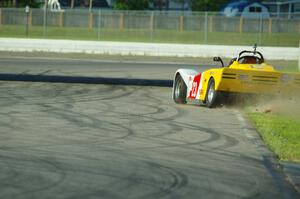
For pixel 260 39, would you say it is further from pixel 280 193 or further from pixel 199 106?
pixel 280 193

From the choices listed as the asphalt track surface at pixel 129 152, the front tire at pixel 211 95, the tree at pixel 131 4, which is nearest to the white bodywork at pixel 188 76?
the asphalt track surface at pixel 129 152

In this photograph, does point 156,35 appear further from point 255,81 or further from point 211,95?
point 255,81

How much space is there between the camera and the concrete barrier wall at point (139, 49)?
39.8 m

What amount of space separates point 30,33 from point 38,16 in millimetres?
1224

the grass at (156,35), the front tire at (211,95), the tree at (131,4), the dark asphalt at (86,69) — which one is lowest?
the dark asphalt at (86,69)

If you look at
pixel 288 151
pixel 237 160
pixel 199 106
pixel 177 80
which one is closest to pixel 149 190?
pixel 237 160

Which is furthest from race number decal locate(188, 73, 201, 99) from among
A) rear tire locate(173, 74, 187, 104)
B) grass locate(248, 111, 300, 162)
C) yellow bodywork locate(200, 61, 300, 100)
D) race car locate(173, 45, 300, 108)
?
grass locate(248, 111, 300, 162)

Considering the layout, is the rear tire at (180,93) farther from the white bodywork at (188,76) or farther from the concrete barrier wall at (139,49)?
the concrete barrier wall at (139,49)

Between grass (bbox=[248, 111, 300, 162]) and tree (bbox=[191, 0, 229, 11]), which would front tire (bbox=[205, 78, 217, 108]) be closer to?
grass (bbox=[248, 111, 300, 162])

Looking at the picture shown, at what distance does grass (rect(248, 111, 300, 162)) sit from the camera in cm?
1091

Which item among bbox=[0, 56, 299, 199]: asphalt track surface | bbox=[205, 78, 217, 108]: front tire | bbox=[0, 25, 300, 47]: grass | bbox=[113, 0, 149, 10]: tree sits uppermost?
bbox=[113, 0, 149, 10]: tree

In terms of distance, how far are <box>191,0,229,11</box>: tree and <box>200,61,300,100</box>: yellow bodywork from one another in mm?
65781

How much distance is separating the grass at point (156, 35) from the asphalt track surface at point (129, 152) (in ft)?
94.3

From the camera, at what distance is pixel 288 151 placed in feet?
36.1
